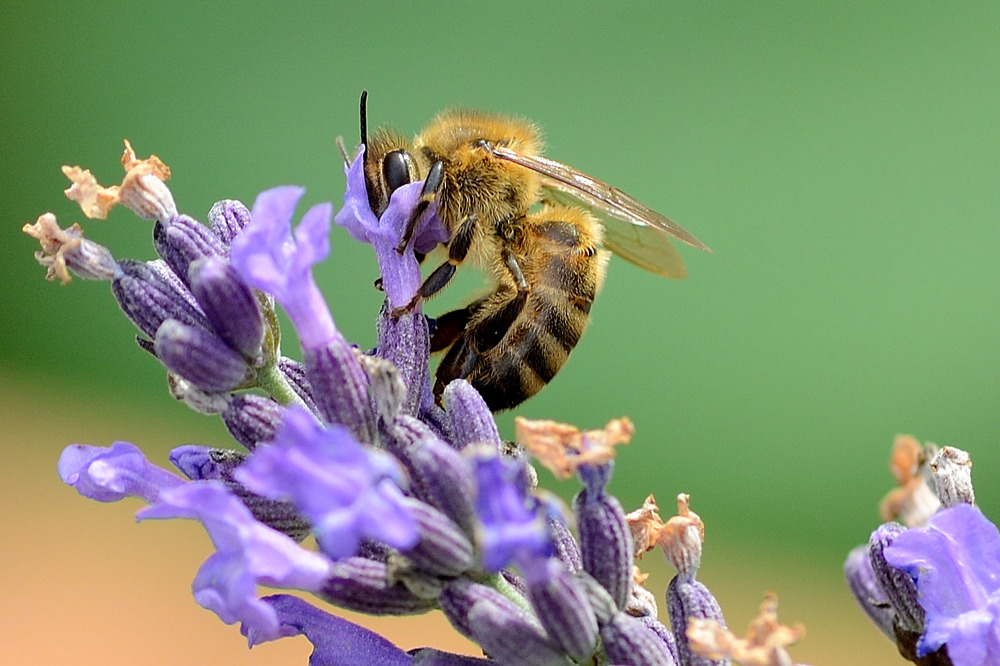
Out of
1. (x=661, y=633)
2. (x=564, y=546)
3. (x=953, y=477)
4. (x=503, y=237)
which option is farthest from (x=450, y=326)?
(x=953, y=477)

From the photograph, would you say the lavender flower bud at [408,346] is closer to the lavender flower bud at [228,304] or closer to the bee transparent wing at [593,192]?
the lavender flower bud at [228,304]

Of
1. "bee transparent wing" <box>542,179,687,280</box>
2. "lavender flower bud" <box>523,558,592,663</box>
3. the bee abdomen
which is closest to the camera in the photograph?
"lavender flower bud" <box>523,558,592,663</box>

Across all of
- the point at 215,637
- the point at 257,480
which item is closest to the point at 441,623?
the point at 215,637

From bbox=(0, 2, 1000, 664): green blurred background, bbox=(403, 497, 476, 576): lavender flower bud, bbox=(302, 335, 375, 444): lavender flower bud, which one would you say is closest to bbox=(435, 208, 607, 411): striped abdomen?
bbox=(302, 335, 375, 444): lavender flower bud

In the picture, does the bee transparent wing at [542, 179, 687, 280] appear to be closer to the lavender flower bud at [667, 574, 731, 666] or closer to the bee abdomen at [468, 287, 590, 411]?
the bee abdomen at [468, 287, 590, 411]

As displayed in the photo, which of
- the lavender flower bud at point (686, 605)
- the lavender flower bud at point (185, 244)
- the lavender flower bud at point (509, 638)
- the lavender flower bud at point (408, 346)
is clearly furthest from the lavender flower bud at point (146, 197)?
the lavender flower bud at point (686, 605)

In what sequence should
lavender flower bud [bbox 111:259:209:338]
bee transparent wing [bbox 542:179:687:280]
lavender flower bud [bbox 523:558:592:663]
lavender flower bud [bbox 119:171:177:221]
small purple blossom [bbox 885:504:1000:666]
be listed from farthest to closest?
bee transparent wing [bbox 542:179:687:280]
lavender flower bud [bbox 119:171:177:221]
lavender flower bud [bbox 111:259:209:338]
small purple blossom [bbox 885:504:1000:666]
lavender flower bud [bbox 523:558:592:663]
